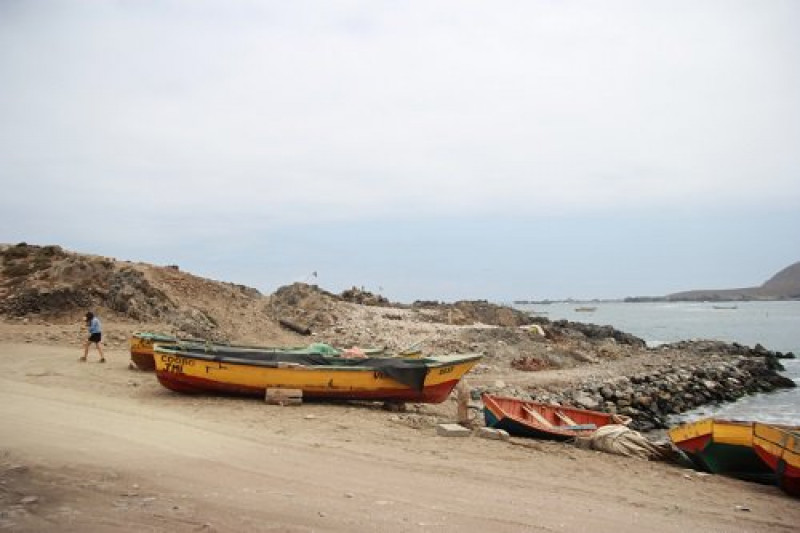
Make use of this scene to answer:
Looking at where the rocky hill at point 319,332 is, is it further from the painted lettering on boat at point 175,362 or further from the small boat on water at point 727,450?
the painted lettering on boat at point 175,362

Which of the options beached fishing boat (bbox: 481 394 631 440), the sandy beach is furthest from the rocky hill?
the sandy beach

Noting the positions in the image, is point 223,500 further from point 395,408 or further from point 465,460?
point 395,408

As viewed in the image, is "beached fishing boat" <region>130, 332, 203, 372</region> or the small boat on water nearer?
the small boat on water

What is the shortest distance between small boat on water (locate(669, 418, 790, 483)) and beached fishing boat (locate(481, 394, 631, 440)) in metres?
1.97

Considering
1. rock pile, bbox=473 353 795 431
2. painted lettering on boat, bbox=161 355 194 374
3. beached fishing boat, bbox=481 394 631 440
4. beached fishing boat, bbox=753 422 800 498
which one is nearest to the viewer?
beached fishing boat, bbox=753 422 800 498

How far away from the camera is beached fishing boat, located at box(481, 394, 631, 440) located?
12000mm

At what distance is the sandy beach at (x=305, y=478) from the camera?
19.0ft

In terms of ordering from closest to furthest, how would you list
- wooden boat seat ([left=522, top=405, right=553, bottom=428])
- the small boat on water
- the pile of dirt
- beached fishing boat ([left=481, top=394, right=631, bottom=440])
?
the small boat on water < beached fishing boat ([left=481, top=394, right=631, bottom=440]) < wooden boat seat ([left=522, top=405, right=553, bottom=428]) < the pile of dirt

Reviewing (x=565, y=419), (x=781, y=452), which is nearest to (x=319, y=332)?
(x=565, y=419)

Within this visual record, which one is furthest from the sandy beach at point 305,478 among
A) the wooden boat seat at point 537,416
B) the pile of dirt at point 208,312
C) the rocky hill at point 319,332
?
the pile of dirt at point 208,312

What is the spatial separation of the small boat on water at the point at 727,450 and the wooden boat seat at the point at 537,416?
2.80 m

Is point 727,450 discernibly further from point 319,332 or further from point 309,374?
point 319,332

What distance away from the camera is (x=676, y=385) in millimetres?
23891

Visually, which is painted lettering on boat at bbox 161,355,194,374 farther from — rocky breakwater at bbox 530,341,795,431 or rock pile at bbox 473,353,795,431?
rocky breakwater at bbox 530,341,795,431
